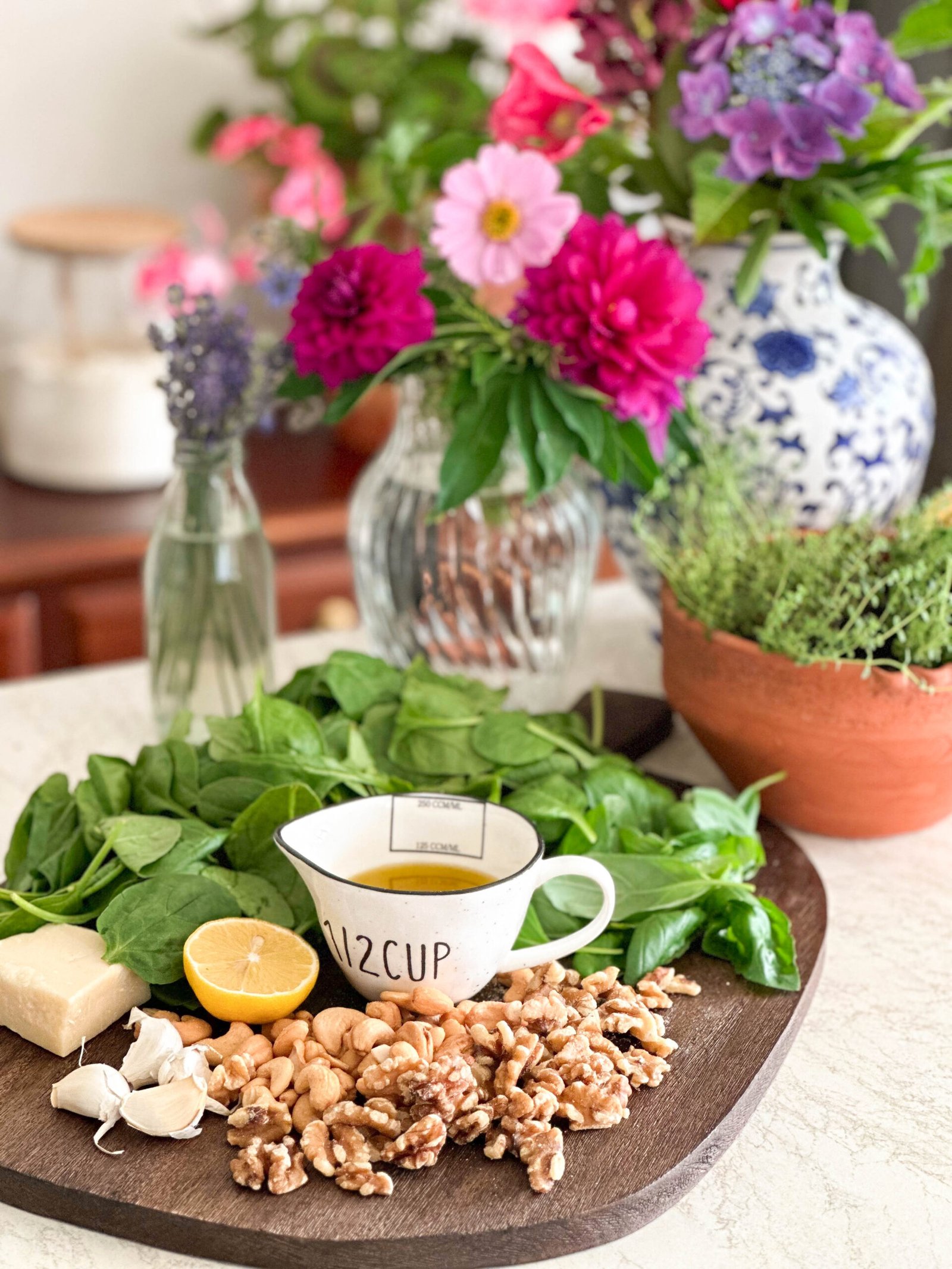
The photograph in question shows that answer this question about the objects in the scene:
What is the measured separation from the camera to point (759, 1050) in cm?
68

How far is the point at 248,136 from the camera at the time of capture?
1.92 metres

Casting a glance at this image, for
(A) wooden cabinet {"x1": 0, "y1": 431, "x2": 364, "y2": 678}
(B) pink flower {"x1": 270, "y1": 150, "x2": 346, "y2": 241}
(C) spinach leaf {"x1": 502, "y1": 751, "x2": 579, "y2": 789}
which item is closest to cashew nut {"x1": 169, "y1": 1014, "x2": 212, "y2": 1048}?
(C) spinach leaf {"x1": 502, "y1": 751, "x2": 579, "y2": 789}

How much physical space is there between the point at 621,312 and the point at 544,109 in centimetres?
27

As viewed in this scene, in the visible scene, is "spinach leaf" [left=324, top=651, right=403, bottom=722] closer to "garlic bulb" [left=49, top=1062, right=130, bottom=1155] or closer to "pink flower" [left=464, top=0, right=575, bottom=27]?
"garlic bulb" [left=49, top=1062, right=130, bottom=1155]

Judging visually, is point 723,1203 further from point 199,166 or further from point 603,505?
point 199,166

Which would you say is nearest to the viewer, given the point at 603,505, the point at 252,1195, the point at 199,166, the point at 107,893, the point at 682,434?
the point at 252,1195

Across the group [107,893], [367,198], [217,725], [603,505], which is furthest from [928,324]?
[107,893]

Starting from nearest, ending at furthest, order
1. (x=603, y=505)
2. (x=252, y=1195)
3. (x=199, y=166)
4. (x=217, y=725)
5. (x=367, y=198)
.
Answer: (x=252, y=1195) → (x=217, y=725) → (x=603, y=505) → (x=367, y=198) → (x=199, y=166)

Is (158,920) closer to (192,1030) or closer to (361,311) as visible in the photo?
(192,1030)

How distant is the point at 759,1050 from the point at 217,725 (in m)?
0.36

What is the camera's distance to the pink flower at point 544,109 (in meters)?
1.01

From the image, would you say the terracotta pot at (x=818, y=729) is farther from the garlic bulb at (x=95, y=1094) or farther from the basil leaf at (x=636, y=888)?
the garlic bulb at (x=95, y=1094)

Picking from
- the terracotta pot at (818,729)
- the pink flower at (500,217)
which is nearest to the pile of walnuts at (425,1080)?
the terracotta pot at (818,729)

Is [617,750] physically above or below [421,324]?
below
